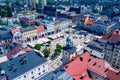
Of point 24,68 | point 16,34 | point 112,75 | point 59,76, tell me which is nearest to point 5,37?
point 16,34

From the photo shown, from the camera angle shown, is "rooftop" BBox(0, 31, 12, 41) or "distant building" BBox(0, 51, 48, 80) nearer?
"distant building" BBox(0, 51, 48, 80)

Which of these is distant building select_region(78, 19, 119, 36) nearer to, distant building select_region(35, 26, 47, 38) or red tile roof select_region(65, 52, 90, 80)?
Result: distant building select_region(35, 26, 47, 38)

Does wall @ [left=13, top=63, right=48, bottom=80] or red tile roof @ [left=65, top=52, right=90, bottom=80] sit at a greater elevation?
red tile roof @ [left=65, top=52, right=90, bottom=80]

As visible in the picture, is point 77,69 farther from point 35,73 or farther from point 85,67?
point 35,73

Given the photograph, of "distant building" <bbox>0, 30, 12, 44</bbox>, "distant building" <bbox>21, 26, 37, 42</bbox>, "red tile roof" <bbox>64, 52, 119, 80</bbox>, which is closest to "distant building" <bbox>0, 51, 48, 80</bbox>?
"red tile roof" <bbox>64, 52, 119, 80</bbox>

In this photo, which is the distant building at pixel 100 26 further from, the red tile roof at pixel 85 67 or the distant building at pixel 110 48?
the red tile roof at pixel 85 67

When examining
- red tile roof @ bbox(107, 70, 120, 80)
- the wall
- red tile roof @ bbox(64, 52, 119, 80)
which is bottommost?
the wall
